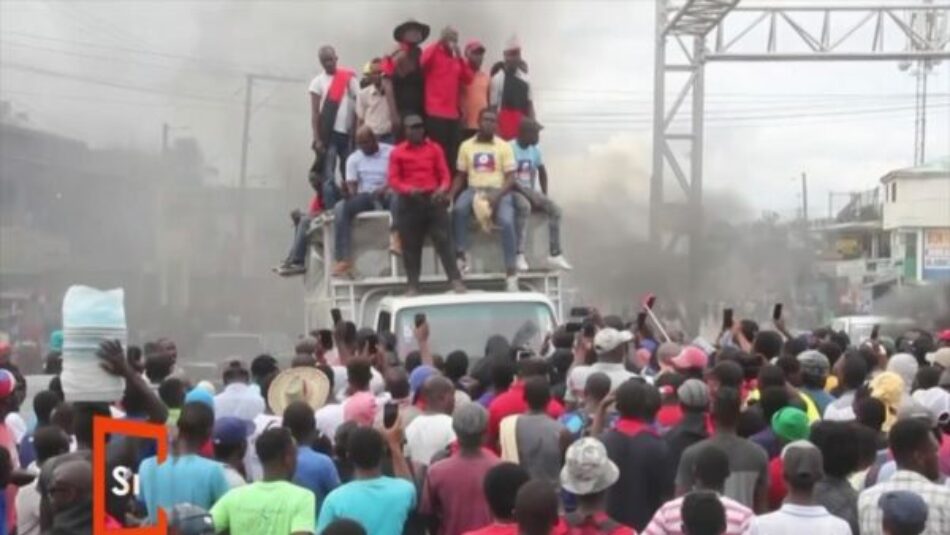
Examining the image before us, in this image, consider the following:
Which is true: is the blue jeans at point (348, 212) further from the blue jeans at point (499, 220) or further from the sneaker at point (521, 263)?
the sneaker at point (521, 263)

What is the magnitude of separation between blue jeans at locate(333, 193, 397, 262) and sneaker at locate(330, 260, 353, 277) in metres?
0.04

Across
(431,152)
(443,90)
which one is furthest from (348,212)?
(443,90)

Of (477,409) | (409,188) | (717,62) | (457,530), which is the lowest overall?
(457,530)

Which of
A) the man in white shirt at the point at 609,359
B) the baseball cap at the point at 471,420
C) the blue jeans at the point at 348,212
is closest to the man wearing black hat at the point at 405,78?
the blue jeans at the point at 348,212

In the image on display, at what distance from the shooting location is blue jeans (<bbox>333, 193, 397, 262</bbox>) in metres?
14.1

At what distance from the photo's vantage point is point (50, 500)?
6.29 m

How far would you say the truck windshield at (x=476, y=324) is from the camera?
522 inches

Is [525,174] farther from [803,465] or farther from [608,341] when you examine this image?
[803,465]

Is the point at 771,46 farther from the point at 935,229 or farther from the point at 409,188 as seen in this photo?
the point at 935,229

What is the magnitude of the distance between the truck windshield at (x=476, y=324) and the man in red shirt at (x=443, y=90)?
163 centimetres

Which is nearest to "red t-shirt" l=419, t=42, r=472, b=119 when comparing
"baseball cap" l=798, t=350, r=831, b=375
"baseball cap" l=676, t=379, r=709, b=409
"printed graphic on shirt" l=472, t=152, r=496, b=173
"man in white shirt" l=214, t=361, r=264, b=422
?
"printed graphic on shirt" l=472, t=152, r=496, b=173

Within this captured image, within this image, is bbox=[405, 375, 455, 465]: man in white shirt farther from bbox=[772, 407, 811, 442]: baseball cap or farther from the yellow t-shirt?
the yellow t-shirt

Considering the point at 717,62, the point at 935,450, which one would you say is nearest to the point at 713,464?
the point at 935,450

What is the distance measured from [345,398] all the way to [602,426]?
160cm
